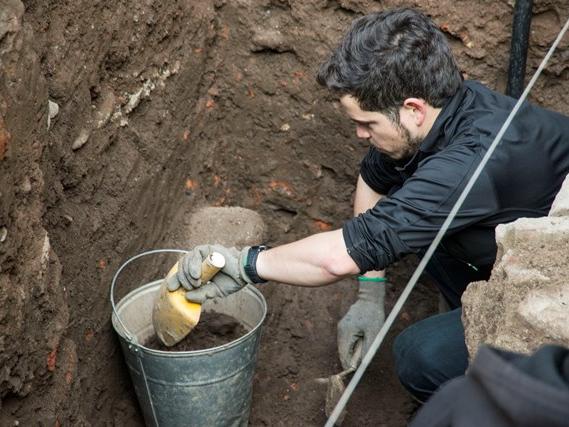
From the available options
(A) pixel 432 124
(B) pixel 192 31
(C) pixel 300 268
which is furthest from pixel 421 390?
(B) pixel 192 31

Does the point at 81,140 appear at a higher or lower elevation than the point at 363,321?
higher

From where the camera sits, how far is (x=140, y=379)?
2.77 meters

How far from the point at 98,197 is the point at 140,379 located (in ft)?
2.13

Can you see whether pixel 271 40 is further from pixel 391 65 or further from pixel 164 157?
pixel 391 65

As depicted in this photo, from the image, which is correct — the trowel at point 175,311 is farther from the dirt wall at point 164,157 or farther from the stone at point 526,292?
the stone at point 526,292

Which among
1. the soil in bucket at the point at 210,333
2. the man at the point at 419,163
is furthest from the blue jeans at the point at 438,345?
the soil in bucket at the point at 210,333

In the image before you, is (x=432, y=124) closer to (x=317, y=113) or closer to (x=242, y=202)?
(x=317, y=113)

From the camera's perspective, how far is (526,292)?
1.88 meters

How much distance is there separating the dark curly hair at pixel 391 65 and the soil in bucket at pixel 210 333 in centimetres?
104

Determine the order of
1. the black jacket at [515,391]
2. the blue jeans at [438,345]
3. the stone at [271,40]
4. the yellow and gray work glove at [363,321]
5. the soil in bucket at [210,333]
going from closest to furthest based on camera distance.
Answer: the black jacket at [515,391] → the blue jeans at [438,345] → the soil in bucket at [210,333] → the yellow and gray work glove at [363,321] → the stone at [271,40]

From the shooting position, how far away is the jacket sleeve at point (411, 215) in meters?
2.42

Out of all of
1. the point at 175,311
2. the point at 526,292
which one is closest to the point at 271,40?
the point at 175,311

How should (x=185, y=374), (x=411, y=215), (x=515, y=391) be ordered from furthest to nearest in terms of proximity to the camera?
(x=185, y=374)
(x=411, y=215)
(x=515, y=391)

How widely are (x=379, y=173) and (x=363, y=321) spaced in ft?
1.92
